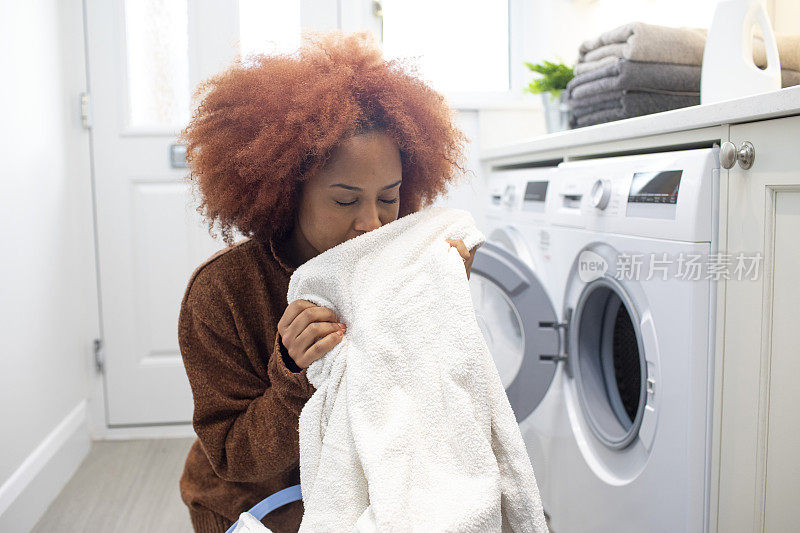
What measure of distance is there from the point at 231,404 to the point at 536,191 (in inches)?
41.2

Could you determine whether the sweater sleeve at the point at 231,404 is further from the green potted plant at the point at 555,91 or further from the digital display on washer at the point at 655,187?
the green potted plant at the point at 555,91

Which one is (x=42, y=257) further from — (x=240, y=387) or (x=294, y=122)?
(x=294, y=122)

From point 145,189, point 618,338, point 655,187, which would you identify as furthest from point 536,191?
point 145,189

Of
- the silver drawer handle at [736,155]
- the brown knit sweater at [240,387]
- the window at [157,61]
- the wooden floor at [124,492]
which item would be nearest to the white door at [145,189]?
the window at [157,61]

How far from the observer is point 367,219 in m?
0.84

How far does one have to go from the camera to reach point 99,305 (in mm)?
2326

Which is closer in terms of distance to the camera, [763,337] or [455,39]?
[763,337]

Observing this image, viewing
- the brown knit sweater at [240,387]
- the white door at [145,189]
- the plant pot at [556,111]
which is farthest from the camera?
the white door at [145,189]

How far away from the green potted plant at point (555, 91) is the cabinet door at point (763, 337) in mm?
1085

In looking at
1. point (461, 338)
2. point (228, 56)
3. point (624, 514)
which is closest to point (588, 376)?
point (624, 514)

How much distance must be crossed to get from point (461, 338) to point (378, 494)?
7.0 inches

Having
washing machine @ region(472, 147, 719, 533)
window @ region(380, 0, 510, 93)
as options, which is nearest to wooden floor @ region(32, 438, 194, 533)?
washing machine @ region(472, 147, 719, 533)

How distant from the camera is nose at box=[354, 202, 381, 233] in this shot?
0.84 m

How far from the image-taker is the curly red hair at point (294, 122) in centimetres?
80
